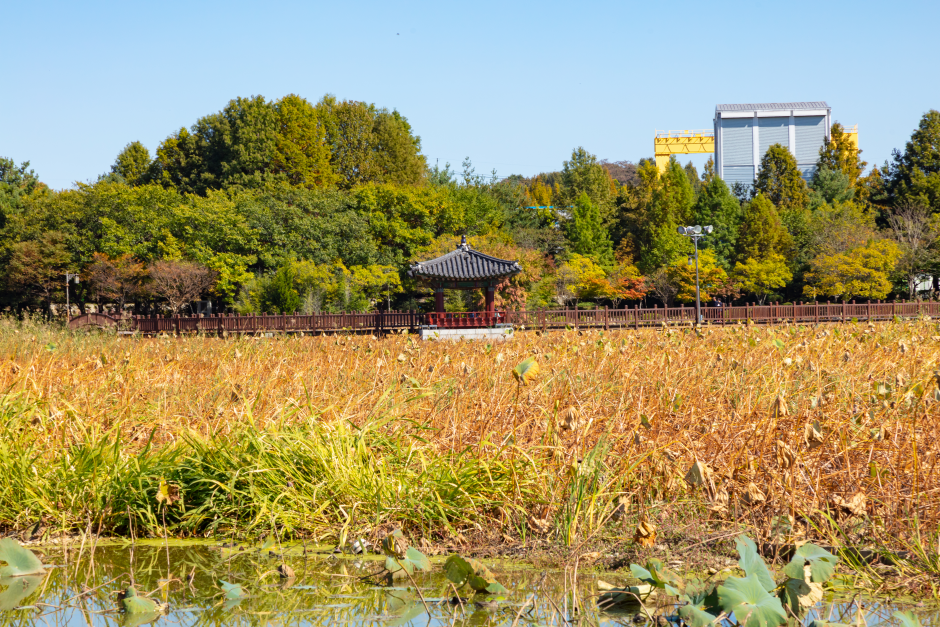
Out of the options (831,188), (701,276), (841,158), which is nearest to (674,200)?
(701,276)

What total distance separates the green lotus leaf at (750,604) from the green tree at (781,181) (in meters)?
37.0

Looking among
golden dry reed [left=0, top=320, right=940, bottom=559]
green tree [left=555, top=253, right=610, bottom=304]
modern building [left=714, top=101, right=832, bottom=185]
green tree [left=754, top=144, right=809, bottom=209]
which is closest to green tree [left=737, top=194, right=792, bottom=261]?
green tree [left=754, top=144, right=809, bottom=209]

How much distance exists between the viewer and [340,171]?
39594mm

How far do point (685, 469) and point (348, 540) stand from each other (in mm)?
1520

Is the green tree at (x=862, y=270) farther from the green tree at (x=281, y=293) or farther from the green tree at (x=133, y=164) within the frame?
the green tree at (x=133, y=164)

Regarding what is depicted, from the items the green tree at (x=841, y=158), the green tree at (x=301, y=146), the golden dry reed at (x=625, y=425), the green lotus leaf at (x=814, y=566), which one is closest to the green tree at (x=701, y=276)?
the green tree at (x=841, y=158)

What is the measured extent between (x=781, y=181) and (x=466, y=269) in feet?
75.8

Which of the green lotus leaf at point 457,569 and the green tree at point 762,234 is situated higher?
the green tree at point 762,234

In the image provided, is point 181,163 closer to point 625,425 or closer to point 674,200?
point 674,200

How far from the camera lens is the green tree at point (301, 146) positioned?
37000mm

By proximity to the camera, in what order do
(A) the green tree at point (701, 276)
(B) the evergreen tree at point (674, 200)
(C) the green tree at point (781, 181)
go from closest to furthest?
(A) the green tree at point (701, 276) < (B) the evergreen tree at point (674, 200) < (C) the green tree at point (781, 181)

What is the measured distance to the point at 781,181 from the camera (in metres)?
37.0

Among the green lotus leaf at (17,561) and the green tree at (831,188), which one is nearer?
the green lotus leaf at (17,561)

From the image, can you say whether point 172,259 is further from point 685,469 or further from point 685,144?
point 685,144
